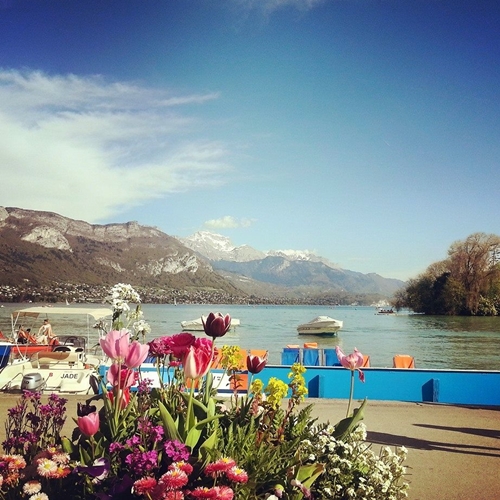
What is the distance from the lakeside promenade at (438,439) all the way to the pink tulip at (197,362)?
2198 millimetres

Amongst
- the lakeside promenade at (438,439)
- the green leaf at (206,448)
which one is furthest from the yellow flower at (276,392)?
the lakeside promenade at (438,439)

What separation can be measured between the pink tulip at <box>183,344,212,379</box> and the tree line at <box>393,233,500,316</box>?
7612 cm

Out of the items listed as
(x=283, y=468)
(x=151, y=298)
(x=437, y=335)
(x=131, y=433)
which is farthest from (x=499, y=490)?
(x=151, y=298)

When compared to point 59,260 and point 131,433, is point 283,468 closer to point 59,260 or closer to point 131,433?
point 131,433

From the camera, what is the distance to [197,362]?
2.90m

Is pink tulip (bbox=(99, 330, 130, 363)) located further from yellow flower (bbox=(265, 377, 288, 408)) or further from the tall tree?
the tall tree

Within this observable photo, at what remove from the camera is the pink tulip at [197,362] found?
2.85 meters

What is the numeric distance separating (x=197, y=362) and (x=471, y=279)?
78414mm

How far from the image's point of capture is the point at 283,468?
2.92 metres

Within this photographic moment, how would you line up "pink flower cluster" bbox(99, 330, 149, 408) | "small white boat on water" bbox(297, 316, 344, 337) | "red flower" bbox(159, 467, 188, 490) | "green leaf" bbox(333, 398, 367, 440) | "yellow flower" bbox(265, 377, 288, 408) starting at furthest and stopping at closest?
"small white boat on water" bbox(297, 316, 344, 337), "green leaf" bbox(333, 398, 367, 440), "yellow flower" bbox(265, 377, 288, 408), "pink flower cluster" bbox(99, 330, 149, 408), "red flower" bbox(159, 467, 188, 490)

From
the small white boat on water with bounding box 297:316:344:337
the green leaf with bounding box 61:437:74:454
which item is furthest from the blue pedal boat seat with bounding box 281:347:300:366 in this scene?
the small white boat on water with bounding box 297:316:344:337

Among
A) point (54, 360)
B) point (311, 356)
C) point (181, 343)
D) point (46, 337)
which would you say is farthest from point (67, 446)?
point (46, 337)

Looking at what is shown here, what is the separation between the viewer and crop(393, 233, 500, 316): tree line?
72.6 m

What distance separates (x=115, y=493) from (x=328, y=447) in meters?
1.37
